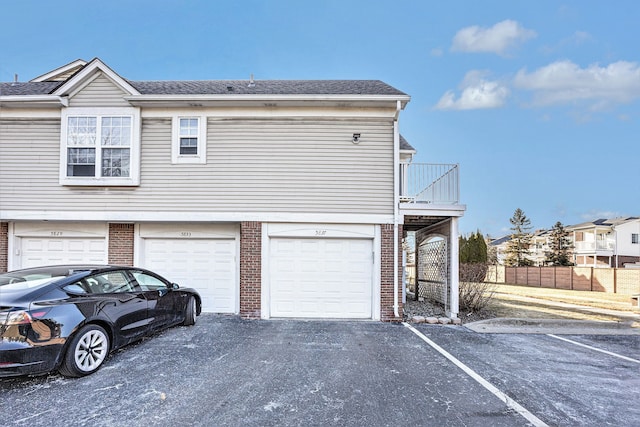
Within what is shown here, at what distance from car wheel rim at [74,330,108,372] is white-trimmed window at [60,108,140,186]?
504cm

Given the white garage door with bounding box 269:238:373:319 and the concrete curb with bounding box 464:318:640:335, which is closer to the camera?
the concrete curb with bounding box 464:318:640:335

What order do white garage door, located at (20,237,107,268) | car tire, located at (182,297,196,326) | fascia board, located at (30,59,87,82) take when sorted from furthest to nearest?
1. fascia board, located at (30,59,87,82)
2. white garage door, located at (20,237,107,268)
3. car tire, located at (182,297,196,326)

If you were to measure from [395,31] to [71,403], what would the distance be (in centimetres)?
1717

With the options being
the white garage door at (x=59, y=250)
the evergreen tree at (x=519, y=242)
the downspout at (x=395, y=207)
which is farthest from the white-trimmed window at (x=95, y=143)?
the evergreen tree at (x=519, y=242)

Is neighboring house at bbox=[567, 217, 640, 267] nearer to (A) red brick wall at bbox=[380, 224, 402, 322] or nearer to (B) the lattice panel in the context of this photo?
(B) the lattice panel

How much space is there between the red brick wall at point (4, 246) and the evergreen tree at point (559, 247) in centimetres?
4002

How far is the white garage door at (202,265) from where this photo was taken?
29.4 ft

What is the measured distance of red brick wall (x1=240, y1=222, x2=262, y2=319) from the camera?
8.43m

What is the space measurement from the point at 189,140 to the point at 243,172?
1.67 m

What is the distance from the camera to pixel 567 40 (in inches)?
Answer: 690

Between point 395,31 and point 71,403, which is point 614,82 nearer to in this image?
point 395,31

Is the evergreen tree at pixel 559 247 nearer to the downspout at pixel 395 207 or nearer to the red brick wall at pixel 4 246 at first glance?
the downspout at pixel 395 207

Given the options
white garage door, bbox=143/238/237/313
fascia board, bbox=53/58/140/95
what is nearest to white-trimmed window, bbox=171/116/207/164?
fascia board, bbox=53/58/140/95

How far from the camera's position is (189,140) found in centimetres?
891
